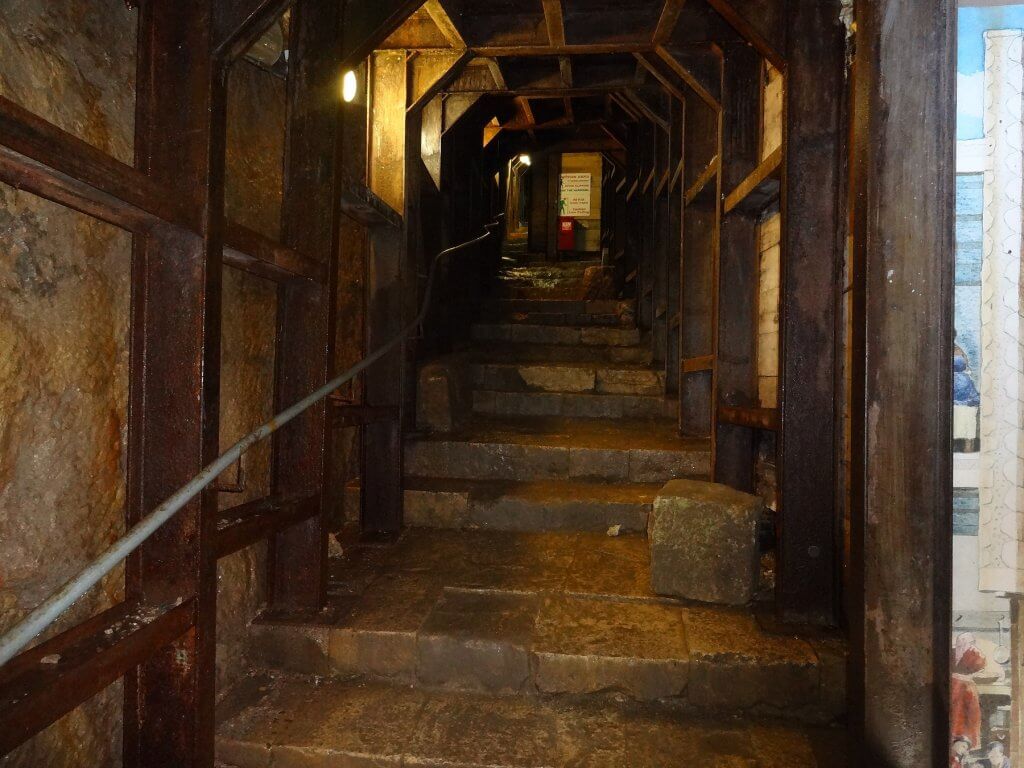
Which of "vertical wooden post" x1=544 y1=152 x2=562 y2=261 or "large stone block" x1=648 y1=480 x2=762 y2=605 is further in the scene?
"vertical wooden post" x1=544 y1=152 x2=562 y2=261

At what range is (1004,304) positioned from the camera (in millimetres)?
1594

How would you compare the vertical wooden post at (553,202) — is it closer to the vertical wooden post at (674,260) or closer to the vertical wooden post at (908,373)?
the vertical wooden post at (674,260)

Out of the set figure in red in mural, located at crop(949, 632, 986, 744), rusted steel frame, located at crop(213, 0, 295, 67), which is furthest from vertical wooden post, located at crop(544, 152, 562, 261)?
figure in red in mural, located at crop(949, 632, 986, 744)

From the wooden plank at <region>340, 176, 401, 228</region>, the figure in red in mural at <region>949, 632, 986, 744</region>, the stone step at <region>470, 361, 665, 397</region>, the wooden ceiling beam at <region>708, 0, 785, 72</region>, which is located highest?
the wooden ceiling beam at <region>708, 0, 785, 72</region>

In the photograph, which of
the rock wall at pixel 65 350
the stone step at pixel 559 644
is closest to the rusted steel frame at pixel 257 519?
the rock wall at pixel 65 350

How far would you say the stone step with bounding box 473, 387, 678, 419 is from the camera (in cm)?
524

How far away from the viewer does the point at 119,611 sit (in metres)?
1.62

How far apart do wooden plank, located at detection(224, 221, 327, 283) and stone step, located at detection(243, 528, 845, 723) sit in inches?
60.4

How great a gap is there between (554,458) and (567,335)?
296 centimetres

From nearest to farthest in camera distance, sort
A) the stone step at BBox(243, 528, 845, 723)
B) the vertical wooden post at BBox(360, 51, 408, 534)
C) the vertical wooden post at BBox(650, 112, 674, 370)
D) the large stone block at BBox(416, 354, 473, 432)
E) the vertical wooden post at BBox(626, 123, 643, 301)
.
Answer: the stone step at BBox(243, 528, 845, 723) < the vertical wooden post at BBox(360, 51, 408, 534) < the large stone block at BBox(416, 354, 473, 432) < the vertical wooden post at BBox(650, 112, 674, 370) < the vertical wooden post at BBox(626, 123, 643, 301)

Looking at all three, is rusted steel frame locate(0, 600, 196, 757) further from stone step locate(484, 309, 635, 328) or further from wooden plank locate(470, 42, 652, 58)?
stone step locate(484, 309, 635, 328)

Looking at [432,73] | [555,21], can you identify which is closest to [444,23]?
[432,73]

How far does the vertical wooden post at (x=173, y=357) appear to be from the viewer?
5.51 feet

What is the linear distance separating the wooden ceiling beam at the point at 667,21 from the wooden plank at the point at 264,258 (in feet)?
8.25
